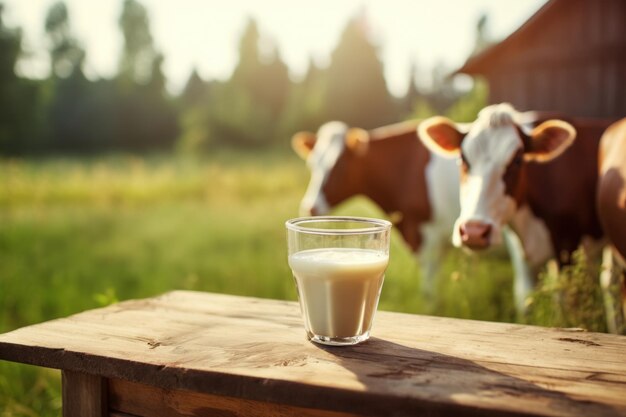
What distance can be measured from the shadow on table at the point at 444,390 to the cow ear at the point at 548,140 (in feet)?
5.46

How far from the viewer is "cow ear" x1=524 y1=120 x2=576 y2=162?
105 inches

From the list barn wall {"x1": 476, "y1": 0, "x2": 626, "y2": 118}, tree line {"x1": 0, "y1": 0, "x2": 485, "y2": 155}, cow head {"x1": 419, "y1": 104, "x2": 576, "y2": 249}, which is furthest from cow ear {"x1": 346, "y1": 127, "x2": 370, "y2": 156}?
tree line {"x1": 0, "y1": 0, "x2": 485, "y2": 155}

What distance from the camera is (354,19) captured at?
887 inches

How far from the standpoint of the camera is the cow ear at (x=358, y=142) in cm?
459

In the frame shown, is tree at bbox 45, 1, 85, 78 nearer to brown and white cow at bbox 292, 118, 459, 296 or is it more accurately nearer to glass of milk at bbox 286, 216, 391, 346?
brown and white cow at bbox 292, 118, 459, 296

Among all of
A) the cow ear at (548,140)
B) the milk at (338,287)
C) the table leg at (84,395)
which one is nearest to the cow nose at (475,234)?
the cow ear at (548,140)

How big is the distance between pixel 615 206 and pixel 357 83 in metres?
20.1

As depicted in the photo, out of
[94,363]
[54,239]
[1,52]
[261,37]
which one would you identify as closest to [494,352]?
[94,363]

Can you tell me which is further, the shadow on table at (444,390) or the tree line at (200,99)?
the tree line at (200,99)

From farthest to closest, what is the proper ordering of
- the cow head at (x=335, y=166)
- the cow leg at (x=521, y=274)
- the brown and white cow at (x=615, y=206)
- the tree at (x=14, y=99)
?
the tree at (x=14, y=99) < the cow head at (x=335, y=166) < the cow leg at (x=521, y=274) < the brown and white cow at (x=615, y=206)

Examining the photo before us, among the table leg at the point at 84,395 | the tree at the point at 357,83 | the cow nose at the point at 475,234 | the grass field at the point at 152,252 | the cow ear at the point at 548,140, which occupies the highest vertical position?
the tree at the point at 357,83

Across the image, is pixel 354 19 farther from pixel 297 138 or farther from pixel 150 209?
pixel 297 138

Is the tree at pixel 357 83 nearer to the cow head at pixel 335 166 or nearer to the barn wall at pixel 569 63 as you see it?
the barn wall at pixel 569 63

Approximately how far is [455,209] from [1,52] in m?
10.8
